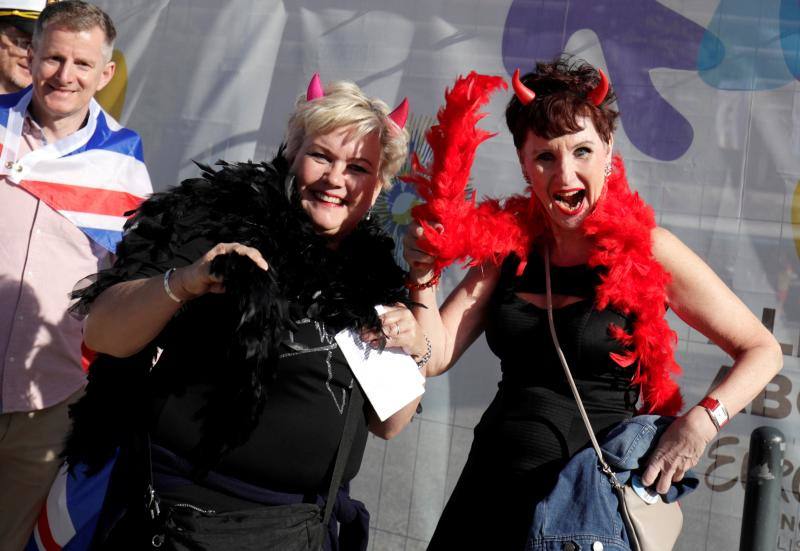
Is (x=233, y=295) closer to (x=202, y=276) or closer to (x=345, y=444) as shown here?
(x=202, y=276)

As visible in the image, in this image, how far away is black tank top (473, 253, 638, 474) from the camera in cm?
202

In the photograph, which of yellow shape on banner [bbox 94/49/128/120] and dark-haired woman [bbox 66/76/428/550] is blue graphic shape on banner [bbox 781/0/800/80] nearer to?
dark-haired woman [bbox 66/76/428/550]

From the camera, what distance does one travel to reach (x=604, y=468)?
1.92 m

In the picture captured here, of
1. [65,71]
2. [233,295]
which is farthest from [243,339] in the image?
[65,71]

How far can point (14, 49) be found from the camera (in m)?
3.24

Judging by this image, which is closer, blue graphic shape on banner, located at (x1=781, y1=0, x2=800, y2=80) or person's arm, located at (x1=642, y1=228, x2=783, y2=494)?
person's arm, located at (x1=642, y1=228, x2=783, y2=494)

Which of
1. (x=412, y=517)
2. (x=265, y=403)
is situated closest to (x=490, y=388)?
(x=412, y=517)

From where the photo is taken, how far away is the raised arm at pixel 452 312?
2139 millimetres

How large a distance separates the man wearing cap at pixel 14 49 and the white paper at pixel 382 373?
1981 mm

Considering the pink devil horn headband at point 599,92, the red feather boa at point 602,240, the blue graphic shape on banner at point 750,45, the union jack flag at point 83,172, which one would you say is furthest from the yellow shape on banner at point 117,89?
the pink devil horn headband at point 599,92

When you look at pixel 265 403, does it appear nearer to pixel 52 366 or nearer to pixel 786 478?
pixel 52 366

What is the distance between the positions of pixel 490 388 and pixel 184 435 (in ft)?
5.60

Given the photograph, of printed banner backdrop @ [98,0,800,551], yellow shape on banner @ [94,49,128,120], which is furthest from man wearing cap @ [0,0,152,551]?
yellow shape on banner @ [94,49,128,120]

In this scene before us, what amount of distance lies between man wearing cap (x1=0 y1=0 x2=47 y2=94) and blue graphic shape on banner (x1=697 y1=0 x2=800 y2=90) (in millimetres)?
2444
